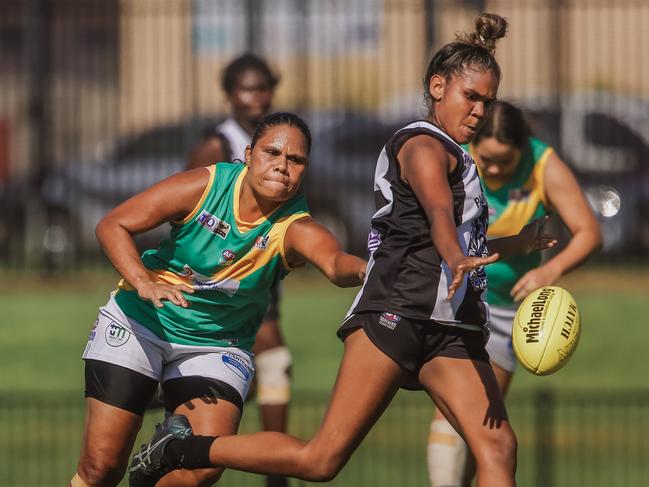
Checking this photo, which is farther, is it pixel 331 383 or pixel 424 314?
pixel 331 383

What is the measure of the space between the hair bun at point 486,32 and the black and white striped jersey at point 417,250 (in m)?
0.40

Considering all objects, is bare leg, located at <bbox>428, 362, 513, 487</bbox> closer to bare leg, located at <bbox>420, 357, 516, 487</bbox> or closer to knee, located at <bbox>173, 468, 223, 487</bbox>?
knee, located at <bbox>173, 468, 223, 487</bbox>

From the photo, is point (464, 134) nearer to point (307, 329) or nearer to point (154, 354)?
point (154, 354)

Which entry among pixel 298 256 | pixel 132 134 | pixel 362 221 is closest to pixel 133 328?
pixel 298 256

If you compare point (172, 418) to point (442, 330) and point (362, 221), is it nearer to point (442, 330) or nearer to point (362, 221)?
point (442, 330)

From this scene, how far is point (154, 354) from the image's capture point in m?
6.15

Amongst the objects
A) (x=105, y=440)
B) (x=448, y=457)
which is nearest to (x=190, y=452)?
(x=105, y=440)

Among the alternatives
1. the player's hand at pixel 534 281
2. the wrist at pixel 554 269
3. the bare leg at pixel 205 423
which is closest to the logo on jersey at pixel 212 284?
the bare leg at pixel 205 423

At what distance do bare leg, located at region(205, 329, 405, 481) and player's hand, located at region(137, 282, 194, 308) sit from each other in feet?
2.19

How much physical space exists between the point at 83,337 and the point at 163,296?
8446mm

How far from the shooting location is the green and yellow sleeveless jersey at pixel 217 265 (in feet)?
19.8

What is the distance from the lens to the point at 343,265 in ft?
18.8

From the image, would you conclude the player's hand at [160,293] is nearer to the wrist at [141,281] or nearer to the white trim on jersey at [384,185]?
the wrist at [141,281]

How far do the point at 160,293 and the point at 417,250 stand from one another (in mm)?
1012
